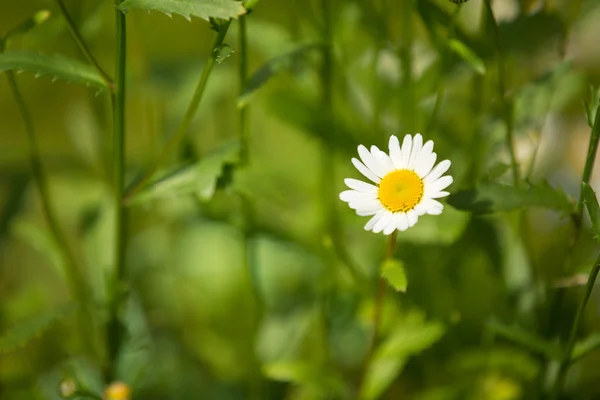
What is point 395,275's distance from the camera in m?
0.37

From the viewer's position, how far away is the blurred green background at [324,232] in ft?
1.61

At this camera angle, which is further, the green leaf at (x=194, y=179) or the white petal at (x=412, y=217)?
the green leaf at (x=194, y=179)

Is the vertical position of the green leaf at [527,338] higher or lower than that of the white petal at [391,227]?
higher

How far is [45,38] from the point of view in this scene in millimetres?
495

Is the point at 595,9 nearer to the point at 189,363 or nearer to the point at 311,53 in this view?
the point at 311,53

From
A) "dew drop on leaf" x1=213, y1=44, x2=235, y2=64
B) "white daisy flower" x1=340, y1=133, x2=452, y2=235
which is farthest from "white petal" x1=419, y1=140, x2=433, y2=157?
"dew drop on leaf" x1=213, y1=44, x2=235, y2=64

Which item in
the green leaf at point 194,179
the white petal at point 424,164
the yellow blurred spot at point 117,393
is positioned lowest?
the yellow blurred spot at point 117,393

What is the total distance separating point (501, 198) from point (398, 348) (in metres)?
0.13

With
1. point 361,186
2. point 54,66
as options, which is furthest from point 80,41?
point 361,186

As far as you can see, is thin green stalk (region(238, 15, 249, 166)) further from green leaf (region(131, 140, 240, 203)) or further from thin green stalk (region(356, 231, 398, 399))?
thin green stalk (region(356, 231, 398, 399))

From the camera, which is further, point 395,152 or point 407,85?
point 407,85

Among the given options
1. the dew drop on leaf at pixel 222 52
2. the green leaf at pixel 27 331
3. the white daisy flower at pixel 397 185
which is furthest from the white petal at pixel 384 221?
the green leaf at pixel 27 331

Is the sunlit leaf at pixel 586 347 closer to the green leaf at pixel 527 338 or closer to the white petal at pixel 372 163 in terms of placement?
the green leaf at pixel 527 338

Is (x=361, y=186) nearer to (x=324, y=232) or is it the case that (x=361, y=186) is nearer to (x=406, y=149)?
(x=406, y=149)
